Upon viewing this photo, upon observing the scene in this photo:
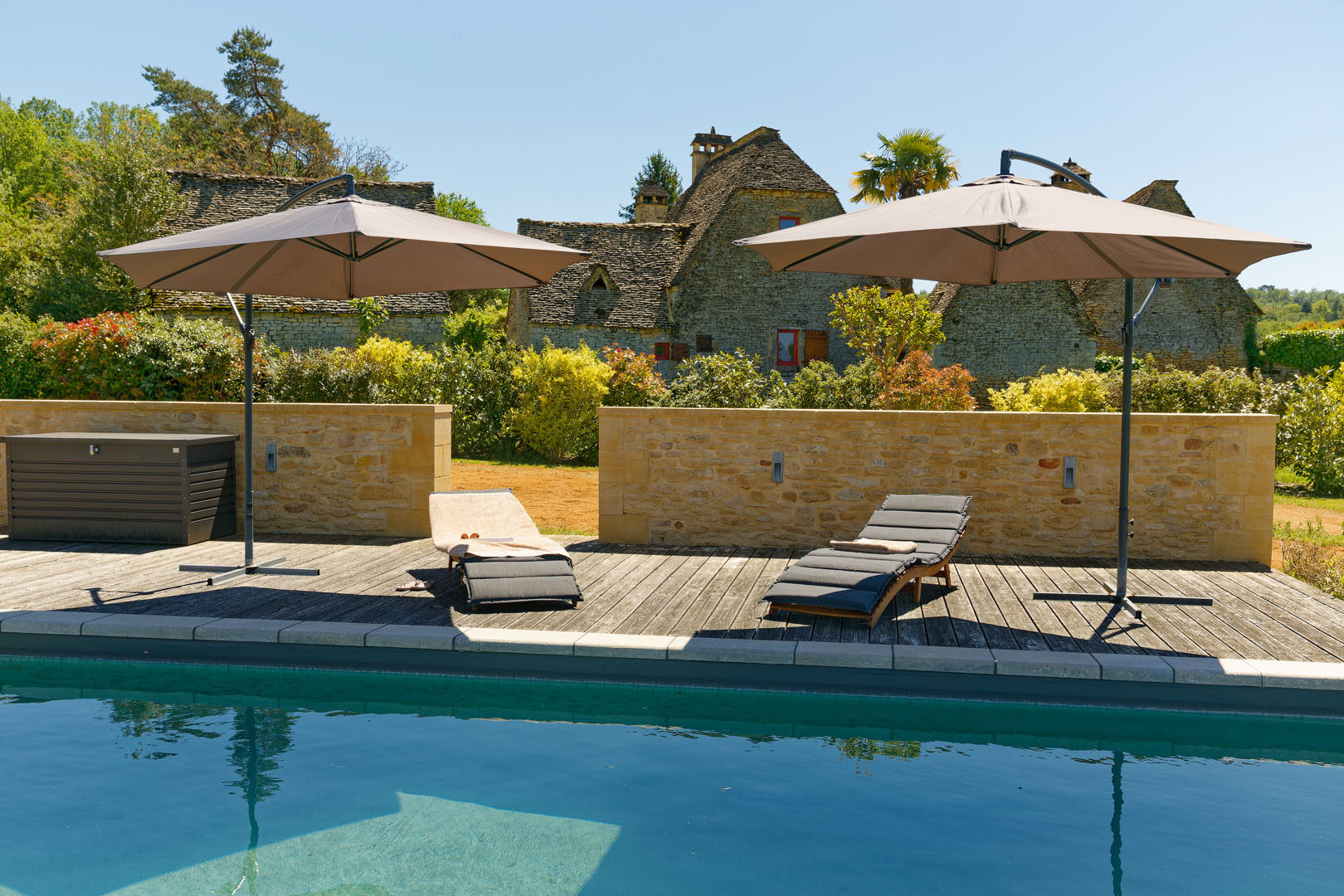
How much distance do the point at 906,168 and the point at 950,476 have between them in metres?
23.8

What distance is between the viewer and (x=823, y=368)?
742 inches

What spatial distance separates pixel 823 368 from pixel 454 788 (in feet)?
51.8

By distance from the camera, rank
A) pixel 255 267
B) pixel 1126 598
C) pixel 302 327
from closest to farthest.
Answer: pixel 1126 598, pixel 255 267, pixel 302 327

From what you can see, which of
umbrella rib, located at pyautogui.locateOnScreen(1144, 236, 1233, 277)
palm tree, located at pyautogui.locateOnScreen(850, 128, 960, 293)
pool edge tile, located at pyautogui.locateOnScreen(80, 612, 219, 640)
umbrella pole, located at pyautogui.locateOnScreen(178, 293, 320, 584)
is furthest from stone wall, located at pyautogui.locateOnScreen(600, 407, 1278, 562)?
palm tree, located at pyautogui.locateOnScreen(850, 128, 960, 293)

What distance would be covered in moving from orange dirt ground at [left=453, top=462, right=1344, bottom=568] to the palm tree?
56.0 feet

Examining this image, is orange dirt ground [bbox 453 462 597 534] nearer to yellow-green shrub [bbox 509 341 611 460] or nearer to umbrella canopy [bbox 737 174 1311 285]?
yellow-green shrub [bbox 509 341 611 460]

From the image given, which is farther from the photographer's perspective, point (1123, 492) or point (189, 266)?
point (189, 266)

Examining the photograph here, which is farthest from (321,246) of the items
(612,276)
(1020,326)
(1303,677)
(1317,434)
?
(1020,326)

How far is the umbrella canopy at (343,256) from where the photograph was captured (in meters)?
5.83

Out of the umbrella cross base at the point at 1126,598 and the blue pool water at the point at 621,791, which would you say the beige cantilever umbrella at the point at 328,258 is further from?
the umbrella cross base at the point at 1126,598

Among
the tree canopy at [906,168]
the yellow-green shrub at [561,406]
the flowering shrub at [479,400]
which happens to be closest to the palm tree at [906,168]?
the tree canopy at [906,168]

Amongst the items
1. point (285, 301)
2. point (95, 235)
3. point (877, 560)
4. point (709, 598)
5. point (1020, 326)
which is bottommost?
point (709, 598)

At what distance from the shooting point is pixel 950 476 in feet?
26.2

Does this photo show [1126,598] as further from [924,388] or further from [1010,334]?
[1010,334]
